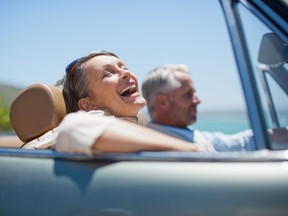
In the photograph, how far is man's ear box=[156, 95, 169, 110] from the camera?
7.73ft

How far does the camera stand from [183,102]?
2.33 metres

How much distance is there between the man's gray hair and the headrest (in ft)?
1.63

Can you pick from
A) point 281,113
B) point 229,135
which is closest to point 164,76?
point 229,135

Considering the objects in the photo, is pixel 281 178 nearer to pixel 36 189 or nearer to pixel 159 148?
pixel 159 148

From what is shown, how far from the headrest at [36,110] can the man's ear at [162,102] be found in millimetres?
526

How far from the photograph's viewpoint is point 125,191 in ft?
4.58

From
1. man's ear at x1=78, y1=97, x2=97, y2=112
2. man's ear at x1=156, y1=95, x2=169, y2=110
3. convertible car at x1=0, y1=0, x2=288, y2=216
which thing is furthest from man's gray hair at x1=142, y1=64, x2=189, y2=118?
convertible car at x1=0, y1=0, x2=288, y2=216

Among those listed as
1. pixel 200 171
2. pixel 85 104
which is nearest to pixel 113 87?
pixel 85 104

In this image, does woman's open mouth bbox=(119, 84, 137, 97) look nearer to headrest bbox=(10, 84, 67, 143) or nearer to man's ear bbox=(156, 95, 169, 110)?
man's ear bbox=(156, 95, 169, 110)

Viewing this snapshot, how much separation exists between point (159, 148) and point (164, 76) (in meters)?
0.94

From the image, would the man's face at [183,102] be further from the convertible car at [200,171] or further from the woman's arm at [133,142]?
the woman's arm at [133,142]

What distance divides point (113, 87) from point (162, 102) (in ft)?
0.94

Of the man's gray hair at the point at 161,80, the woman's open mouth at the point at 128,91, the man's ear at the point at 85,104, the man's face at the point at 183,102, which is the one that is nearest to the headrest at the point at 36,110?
the man's ear at the point at 85,104

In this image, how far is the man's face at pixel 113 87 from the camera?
2342 mm
